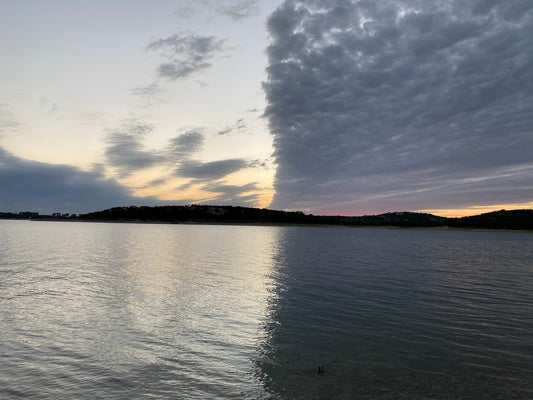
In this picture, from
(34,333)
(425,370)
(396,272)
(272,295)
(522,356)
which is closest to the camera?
(425,370)

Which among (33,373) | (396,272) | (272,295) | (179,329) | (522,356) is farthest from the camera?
(396,272)

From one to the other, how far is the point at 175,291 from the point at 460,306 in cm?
2722

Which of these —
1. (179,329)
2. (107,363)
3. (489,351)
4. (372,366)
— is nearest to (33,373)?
(107,363)

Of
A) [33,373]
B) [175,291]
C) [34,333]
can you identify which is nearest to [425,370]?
[33,373]

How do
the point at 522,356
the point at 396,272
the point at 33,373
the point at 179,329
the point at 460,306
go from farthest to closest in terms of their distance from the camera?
1. the point at 396,272
2. the point at 460,306
3. the point at 179,329
4. the point at 522,356
5. the point at 33,373

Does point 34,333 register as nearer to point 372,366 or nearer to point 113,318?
point 113,318

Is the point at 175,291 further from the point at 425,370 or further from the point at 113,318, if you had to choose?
the point at 425,370

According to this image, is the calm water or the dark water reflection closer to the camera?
the calm water

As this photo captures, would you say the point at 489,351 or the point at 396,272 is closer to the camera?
the point at 489,351

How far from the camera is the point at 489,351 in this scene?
17.8 m

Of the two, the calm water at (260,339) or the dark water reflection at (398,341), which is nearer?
the calm water at (260,339)

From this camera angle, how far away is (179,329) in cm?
2084

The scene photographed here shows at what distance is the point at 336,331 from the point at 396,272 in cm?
3147

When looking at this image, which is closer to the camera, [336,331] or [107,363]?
[107,363]
